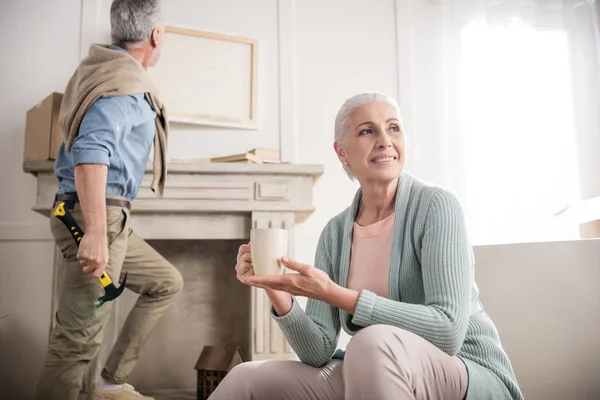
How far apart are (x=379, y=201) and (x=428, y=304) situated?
33cm

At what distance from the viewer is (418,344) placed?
90cm

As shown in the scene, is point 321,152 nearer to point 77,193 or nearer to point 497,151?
point 497,151

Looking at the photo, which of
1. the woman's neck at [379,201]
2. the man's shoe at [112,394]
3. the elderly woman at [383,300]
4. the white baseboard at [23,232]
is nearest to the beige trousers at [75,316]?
the man's shoe at [112,394]

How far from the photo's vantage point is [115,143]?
1577mm

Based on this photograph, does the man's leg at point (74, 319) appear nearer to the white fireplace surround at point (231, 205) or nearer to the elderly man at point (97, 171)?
the elderly man at point (97, 171)

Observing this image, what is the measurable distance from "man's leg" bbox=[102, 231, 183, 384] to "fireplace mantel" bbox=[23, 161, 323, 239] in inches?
13.0

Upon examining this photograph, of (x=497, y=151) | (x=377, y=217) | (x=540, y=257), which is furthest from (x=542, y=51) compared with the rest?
(x=377, y=217)

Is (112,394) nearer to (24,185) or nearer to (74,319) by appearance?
(74,319)

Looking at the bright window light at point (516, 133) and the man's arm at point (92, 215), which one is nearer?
the man's arm at point (92, 215)

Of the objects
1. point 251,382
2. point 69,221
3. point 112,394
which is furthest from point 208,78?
point 251,382

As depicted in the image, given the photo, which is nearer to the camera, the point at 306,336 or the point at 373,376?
the point at 373,376

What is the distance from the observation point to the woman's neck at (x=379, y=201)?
123cm

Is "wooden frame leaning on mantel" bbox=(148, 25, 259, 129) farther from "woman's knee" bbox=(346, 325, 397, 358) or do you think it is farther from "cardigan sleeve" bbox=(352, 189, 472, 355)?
"woman's knee" bbox=(346, 325, 397, 358)

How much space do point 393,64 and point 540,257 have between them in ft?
5.87
